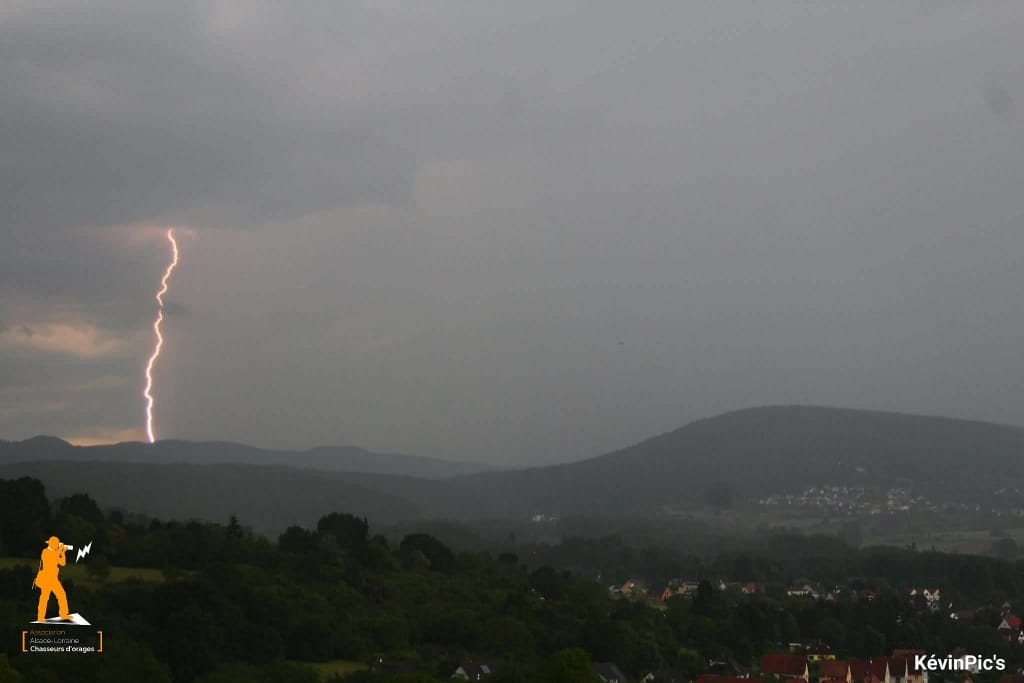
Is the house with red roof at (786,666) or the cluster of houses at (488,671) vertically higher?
the cluster of houses at (488,671)

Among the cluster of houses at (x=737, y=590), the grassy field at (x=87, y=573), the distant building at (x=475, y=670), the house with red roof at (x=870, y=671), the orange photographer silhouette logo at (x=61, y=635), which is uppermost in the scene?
the grassy field at (x=87, y=573)

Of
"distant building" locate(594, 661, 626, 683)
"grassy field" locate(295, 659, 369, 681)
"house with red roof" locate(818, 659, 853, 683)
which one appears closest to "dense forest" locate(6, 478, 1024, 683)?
"grassy field" locate(295, 659, 369, 681)

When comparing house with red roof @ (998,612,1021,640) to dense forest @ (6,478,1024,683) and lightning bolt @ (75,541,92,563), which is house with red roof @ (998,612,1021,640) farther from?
lightning bolt @ (75,541,92,563)

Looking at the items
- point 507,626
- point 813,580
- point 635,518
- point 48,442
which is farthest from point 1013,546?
point 48,442

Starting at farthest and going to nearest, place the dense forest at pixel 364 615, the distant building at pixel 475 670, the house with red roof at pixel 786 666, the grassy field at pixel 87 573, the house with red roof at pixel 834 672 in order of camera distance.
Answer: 1. the house with red roof at pixel 786 666
2. the house with red roof at pixel 834 672
3. the grassy field at pixel 87 573
4. the distant building at pixel 475 670
5. the dense forest at pixel 364 615

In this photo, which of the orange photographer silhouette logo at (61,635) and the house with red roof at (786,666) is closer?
the orange photographer silhouette logo at (61,635)

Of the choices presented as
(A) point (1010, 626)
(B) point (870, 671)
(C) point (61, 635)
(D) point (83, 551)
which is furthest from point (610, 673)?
(A) point (1010, 626)

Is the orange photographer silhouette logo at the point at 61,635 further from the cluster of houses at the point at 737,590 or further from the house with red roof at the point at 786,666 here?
the cluster of houses at the point at 737,590

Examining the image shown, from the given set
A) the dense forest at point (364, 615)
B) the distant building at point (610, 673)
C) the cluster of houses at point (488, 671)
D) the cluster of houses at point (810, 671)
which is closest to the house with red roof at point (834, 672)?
the cluster of houses at point (810, 671)
